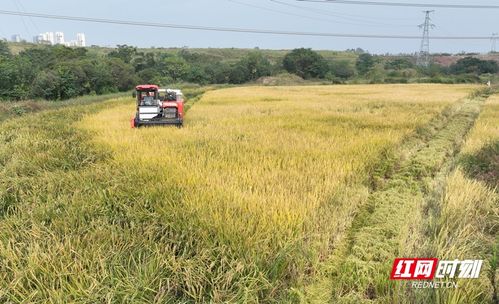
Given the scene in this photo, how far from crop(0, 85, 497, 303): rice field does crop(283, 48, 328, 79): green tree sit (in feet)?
203

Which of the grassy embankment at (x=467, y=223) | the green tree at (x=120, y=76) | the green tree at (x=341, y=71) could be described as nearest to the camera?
the grassy embankment at (x=467, y=223)

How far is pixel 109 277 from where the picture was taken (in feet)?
9.81

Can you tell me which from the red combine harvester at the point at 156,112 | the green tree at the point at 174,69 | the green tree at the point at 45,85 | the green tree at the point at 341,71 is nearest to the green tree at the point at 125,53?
the green tree at the point at 174,69

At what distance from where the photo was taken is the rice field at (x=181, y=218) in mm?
2926

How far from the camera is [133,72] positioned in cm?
5075

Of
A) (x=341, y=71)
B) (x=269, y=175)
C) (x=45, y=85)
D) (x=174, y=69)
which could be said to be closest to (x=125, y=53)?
(x=174, y=69)

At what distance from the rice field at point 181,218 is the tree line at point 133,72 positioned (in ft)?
112

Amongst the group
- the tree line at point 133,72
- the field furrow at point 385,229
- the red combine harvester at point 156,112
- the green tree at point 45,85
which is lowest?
the field furrow at point 385,229

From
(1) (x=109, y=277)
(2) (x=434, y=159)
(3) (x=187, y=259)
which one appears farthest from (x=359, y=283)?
(2) (x=434, y=159)

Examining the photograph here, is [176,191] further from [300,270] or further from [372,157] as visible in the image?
[372,157]

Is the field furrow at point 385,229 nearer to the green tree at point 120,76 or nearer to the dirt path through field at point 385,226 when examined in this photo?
the dirt path through field at point 385,226

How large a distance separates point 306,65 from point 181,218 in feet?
221

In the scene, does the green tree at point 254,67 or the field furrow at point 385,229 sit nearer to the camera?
the field furrow at point 385,229

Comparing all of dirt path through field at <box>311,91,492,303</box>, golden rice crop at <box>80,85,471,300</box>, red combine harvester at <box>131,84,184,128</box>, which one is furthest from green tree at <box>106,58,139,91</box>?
dirt path through field at <box>311,91,492,303</box>
